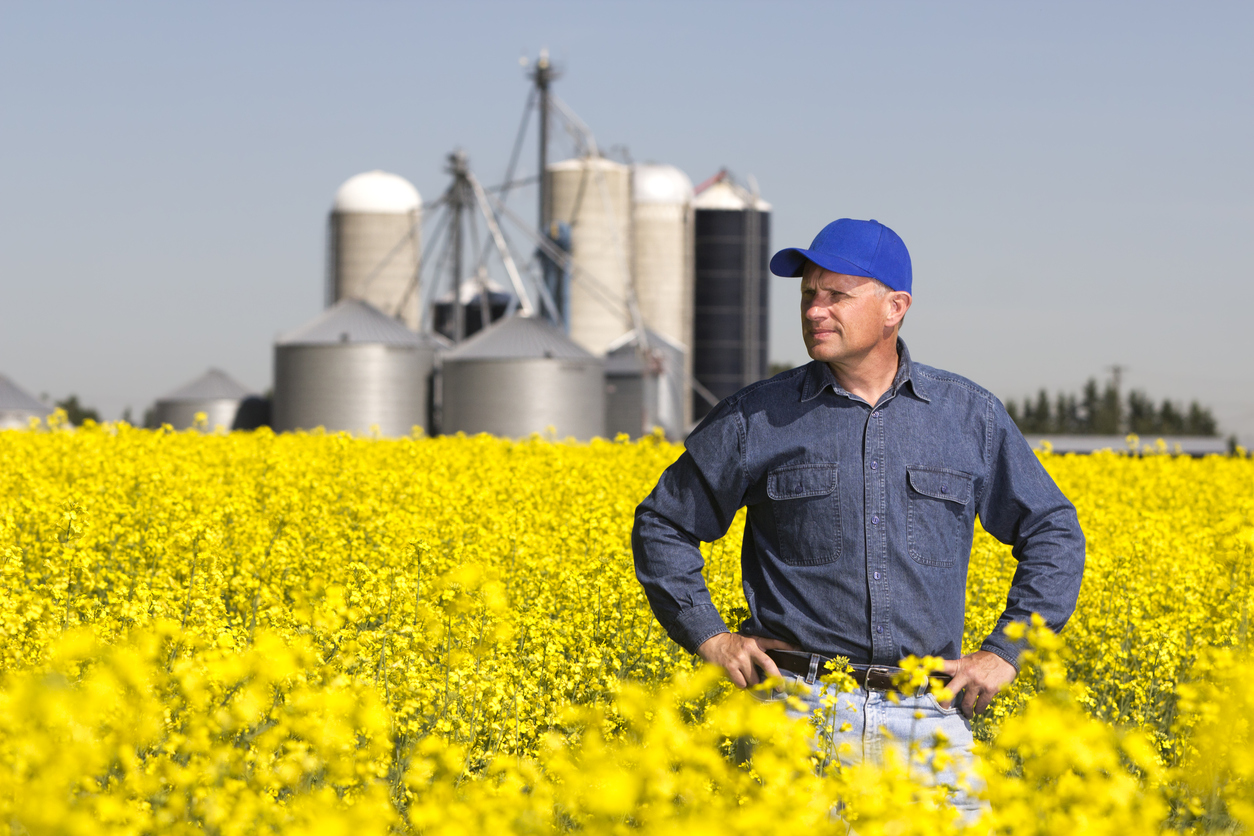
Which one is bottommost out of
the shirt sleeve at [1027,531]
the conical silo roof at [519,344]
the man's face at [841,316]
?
the conical silo roof at [519,344]

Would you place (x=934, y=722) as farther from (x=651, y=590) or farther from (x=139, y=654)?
(x=139, y=654)

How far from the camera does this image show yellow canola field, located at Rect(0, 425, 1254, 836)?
2396mm

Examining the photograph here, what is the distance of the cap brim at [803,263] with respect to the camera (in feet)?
10.7

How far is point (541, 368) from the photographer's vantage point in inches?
1437

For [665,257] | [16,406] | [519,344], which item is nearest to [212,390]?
[16,406]

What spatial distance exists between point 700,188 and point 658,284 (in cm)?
697

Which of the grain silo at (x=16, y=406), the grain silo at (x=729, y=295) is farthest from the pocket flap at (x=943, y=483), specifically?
the grain silo at (x=729, y=295)

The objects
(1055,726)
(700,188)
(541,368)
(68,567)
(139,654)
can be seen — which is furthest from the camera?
(700,188)

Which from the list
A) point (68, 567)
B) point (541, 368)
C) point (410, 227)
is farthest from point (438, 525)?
point (410, 227)

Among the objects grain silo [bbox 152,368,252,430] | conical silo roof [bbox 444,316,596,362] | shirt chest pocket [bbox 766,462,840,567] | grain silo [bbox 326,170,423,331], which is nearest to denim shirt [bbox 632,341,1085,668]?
shirt chest pocket [bbox 766,462,840,567]

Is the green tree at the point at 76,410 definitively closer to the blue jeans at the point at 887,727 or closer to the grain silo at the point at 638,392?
the grain silo at the point at 638,392

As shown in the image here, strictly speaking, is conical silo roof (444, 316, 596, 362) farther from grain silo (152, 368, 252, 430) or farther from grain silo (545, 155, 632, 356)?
grain silo (152, 368, 252, 430)

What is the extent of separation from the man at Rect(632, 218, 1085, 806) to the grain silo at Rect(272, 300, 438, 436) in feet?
112

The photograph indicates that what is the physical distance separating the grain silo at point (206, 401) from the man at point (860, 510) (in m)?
41.4
